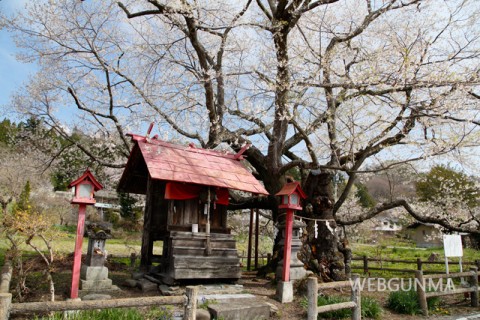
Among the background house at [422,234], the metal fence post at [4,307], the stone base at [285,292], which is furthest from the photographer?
the background house at [422,234]

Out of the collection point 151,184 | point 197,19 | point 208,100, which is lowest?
point 151,184

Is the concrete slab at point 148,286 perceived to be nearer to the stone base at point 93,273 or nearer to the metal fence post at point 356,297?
the stone base at point 93,273

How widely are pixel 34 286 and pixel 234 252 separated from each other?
4820 millimetres

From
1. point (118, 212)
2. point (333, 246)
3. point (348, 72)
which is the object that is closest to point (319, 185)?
point (333, 246)

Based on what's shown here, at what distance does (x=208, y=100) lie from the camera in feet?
39.0

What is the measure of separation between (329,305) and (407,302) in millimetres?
2939

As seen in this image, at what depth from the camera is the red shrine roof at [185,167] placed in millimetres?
8602

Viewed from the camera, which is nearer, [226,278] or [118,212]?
[226,278]

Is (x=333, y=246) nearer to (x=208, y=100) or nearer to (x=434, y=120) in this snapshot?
(x=434, y=120)

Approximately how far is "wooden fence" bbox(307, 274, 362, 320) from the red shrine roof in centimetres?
310

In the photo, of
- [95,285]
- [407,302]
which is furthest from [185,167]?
[407,302]

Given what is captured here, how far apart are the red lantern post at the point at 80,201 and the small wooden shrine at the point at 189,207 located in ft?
4.38

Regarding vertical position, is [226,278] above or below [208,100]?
below

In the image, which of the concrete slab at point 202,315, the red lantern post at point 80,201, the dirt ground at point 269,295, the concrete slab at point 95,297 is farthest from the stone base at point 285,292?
the red lantern post at point 80,201
